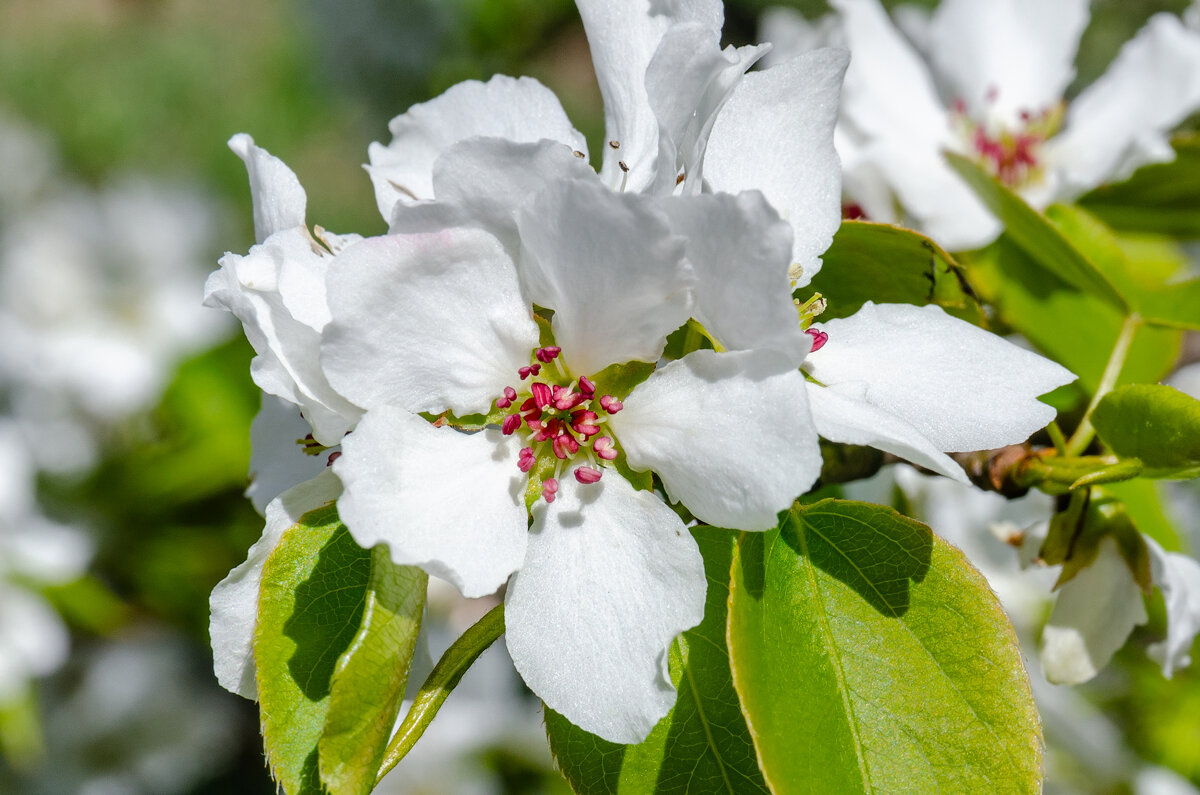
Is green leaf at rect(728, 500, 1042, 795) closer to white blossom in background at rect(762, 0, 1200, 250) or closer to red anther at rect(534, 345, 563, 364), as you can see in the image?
red anther at rect(534, 345, 563, 364)

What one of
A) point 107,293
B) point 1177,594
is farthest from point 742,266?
point 107,293

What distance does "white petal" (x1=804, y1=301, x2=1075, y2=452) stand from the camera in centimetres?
63

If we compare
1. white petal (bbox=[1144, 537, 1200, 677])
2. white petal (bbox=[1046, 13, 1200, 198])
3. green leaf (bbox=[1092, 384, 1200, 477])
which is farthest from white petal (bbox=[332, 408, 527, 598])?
white petal (bbox=[1046, 13, 1200, 198])

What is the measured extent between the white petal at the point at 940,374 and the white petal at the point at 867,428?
0.9 inches

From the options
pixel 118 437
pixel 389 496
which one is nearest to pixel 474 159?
pixel 389 496

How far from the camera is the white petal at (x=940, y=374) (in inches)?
25.0

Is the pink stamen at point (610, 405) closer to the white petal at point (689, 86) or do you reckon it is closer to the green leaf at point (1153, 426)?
the white petal at point (689, 86)

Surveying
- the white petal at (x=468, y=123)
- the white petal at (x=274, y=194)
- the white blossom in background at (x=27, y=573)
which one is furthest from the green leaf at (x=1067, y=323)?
the white blossom in background at (x=27, y=573)

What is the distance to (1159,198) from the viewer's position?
4.06ft

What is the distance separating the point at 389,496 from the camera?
571 millimetres

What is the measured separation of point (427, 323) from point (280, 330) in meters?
0.09

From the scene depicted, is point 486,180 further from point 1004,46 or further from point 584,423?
point 1004,46

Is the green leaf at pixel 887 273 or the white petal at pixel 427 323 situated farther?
the green leaf at pixel 887 273

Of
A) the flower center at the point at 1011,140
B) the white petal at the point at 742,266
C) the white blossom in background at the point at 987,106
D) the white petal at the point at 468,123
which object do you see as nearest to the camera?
the white petal at the point at 742,266
